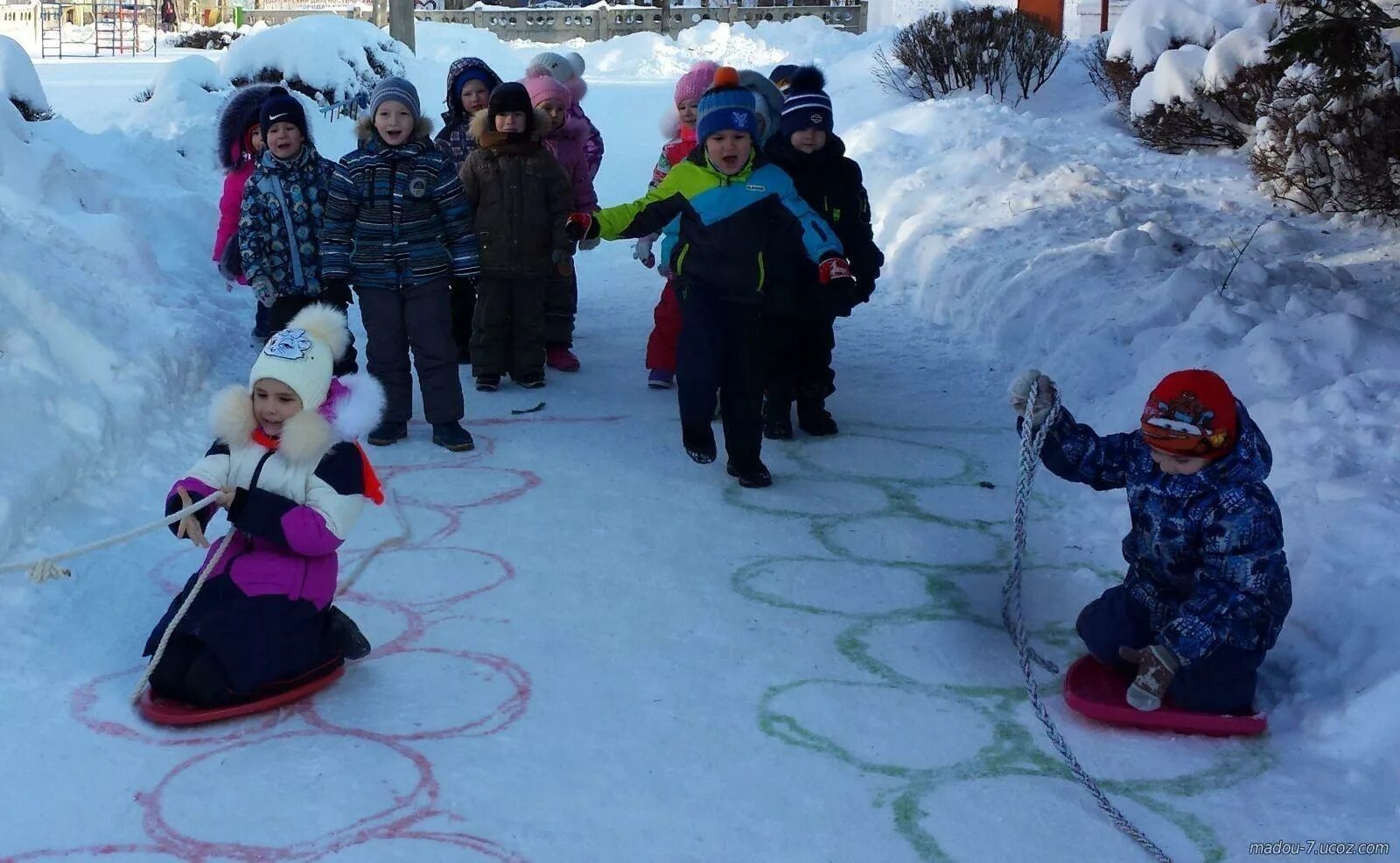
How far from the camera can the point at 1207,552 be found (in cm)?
360

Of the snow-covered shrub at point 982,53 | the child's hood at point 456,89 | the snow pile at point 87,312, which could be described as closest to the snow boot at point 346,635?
the snow pile at point 87,312

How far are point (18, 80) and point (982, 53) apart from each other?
32.2ft

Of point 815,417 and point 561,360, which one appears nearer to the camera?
point 815,417

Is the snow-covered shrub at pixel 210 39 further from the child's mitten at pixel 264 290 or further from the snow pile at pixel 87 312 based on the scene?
the child's mitten at pixel 264 290

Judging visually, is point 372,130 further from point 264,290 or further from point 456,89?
point 456,89

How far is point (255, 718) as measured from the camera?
11.4ft

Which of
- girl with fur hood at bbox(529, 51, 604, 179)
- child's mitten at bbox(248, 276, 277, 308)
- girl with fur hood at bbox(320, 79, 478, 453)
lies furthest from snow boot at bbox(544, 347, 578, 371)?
child's mitten at bbox(248, 276, 277, 308)

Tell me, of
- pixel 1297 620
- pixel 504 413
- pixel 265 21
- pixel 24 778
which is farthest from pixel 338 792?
pixel 265 21

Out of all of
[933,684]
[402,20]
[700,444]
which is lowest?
[933,684]

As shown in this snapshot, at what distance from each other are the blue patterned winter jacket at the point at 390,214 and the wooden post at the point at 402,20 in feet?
47.1

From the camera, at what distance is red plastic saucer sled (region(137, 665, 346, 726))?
339 centimetres

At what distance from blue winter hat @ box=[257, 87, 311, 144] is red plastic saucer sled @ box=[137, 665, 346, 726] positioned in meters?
3.16

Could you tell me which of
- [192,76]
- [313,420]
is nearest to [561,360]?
[313,420]

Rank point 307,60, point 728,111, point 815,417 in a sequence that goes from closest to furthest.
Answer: point 728,111 < point 815,417 < point 307,60
